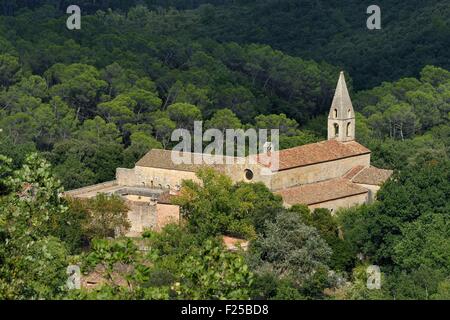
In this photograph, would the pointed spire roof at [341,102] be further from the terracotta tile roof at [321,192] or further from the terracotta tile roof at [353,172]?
the terracotta tile roof at [321,192]

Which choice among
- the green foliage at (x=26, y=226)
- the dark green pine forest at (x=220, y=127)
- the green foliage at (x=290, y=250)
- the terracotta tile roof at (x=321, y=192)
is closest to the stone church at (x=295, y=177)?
the terracotta tile roof at (x=321, y=192)

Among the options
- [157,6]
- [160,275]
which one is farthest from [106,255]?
[157,6]

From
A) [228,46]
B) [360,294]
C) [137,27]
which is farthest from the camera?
[137,27]

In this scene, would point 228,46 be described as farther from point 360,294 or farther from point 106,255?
point 106,255

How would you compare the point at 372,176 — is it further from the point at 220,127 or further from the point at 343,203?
the point at 220,127

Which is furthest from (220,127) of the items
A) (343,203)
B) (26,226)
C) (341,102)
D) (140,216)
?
(26,226)

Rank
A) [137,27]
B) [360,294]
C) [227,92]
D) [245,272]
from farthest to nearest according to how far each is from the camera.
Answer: [137,27] → [227,92] → [360,294] → [245,272]

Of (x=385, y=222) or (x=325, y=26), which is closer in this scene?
(x=385, y=222)
